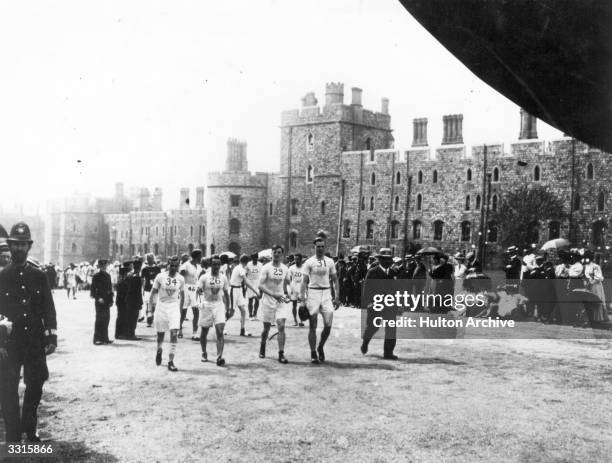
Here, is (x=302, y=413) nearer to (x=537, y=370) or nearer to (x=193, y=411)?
(x=193, y=411)

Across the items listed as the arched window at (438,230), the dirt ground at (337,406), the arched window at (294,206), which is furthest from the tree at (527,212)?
the dirt ground at (337,406)

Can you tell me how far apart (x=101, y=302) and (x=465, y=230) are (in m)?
39.9

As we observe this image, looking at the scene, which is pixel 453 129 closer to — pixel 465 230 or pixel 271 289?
pixel 465 230

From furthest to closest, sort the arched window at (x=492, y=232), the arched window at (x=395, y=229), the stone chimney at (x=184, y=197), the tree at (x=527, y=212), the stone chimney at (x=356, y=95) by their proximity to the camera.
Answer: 1. the stone chimney at (x=184, y=197)
2. the stone chimney at (x=356, y=95)
3. the arched window at (x=395, y=229)
4. the arched window at (x=492, y=232)
5. the tree at (x=527, y=212)

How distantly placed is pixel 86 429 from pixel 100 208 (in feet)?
283

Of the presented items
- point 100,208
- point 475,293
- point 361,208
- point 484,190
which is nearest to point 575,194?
point 484,190

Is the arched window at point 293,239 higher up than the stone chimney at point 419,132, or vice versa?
the stone chimney at point 419,132

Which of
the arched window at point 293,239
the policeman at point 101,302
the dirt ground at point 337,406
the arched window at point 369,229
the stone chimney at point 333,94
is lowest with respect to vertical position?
the dirt ground at point 337,406

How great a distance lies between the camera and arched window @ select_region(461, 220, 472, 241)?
50.2m

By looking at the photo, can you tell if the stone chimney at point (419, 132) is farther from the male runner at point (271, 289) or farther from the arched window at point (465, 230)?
the male runner at point (271, 289)

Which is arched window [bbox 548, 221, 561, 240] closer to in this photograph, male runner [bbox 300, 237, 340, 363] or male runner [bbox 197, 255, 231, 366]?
male runner [bbox 300, 237, 340, 363]

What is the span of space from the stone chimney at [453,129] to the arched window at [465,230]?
6.93 m

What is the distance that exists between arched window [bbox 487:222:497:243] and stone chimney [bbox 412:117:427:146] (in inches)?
391

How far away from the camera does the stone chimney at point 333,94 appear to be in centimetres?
6003
